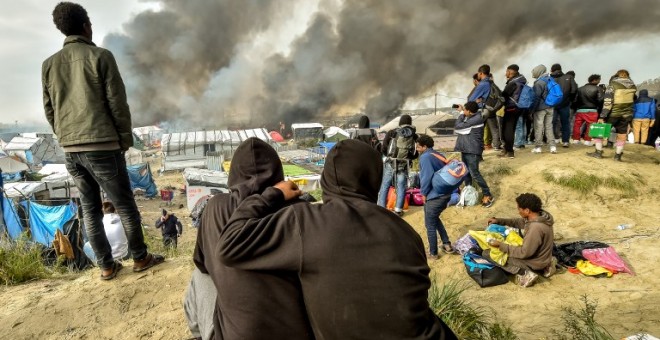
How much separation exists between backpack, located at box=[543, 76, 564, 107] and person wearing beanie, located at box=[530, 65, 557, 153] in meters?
0.05

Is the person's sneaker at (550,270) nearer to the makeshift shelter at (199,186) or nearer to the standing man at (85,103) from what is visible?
the standing man at (85,103)

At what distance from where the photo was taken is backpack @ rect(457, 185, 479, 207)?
5.89 metres

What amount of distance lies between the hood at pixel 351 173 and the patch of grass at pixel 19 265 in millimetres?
3225

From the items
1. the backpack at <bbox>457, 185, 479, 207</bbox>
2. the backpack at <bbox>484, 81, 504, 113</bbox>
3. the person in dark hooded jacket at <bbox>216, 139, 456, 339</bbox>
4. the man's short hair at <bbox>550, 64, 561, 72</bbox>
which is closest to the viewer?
the person in dark hooded jacket at <bbox>216, 139, 456, 339</bbox>

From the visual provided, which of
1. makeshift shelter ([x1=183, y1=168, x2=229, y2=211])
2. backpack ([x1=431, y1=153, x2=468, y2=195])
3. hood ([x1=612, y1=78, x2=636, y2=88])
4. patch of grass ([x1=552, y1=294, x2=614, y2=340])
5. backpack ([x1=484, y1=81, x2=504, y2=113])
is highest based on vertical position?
hood ([x1=612, y1=78, x2=636, y2=88])

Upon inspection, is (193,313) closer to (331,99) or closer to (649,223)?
(649,223)

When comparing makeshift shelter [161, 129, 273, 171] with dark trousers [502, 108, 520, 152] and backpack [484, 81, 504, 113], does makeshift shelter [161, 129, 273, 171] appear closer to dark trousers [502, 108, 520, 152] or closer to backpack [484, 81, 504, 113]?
dark trousers [502, 108, 520, 152]

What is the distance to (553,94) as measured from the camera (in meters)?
6.49

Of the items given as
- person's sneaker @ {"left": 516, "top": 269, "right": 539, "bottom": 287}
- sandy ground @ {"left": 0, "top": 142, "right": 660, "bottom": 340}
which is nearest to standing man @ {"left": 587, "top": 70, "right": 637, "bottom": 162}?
sandy ground @ {"left": 0, "top": 142, "right": 660, "bottom": 340}

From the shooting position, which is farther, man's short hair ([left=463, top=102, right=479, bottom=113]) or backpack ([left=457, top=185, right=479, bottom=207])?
backpack ([left=457, top=185, right=479, bottom=207])

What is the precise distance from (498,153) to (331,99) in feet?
121

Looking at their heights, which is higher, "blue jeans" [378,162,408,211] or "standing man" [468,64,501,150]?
"standing man" [468,64,501,150]

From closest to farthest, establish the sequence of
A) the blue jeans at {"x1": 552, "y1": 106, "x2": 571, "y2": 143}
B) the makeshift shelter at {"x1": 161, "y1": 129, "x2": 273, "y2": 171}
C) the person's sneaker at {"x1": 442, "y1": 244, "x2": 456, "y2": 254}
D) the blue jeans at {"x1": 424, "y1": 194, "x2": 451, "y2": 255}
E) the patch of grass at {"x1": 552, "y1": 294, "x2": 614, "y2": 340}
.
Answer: the patch of grass at {"x1": 552, "y1": 294, "x2": 614, "y2": 340} < the blue jeans at {"x1": 424, "y1": 194, "x2": 451, "y2": 255} < the person's sneaker at {"x1": 442, "y1": 244, "x2": 456, "y2": 254} < the blue jeans at {"x1": 552, "y1": 106, "x2": 571, "y2": 143} < the makeshift shelter at {"x1": 161, "y1": 129, "x2": 273, "y2": 171}

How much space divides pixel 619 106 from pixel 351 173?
7433 millimetres
